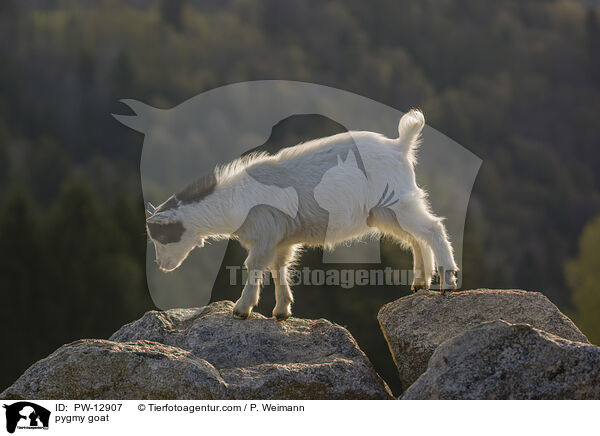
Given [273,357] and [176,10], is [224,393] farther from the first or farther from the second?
[176,10]

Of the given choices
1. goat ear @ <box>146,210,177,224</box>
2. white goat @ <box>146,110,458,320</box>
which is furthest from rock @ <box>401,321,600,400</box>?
goat ear @ <box>146,210,177,224</box>

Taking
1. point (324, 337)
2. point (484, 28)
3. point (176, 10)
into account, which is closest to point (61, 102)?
point (176, 10)

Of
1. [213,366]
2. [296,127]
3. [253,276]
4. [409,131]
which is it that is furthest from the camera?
[296,127]

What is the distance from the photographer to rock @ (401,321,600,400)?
21.2ft

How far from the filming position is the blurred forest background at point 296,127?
32.6m

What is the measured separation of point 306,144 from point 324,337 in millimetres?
2766

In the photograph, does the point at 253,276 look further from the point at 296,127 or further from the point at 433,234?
the point at 296,127

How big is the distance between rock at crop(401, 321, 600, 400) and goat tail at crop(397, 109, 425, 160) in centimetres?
374

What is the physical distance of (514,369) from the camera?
21.6 feet

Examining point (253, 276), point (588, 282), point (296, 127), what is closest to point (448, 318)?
point (253, 276)

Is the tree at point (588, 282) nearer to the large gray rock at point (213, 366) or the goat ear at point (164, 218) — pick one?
the large gray rock at point (213, 366)
